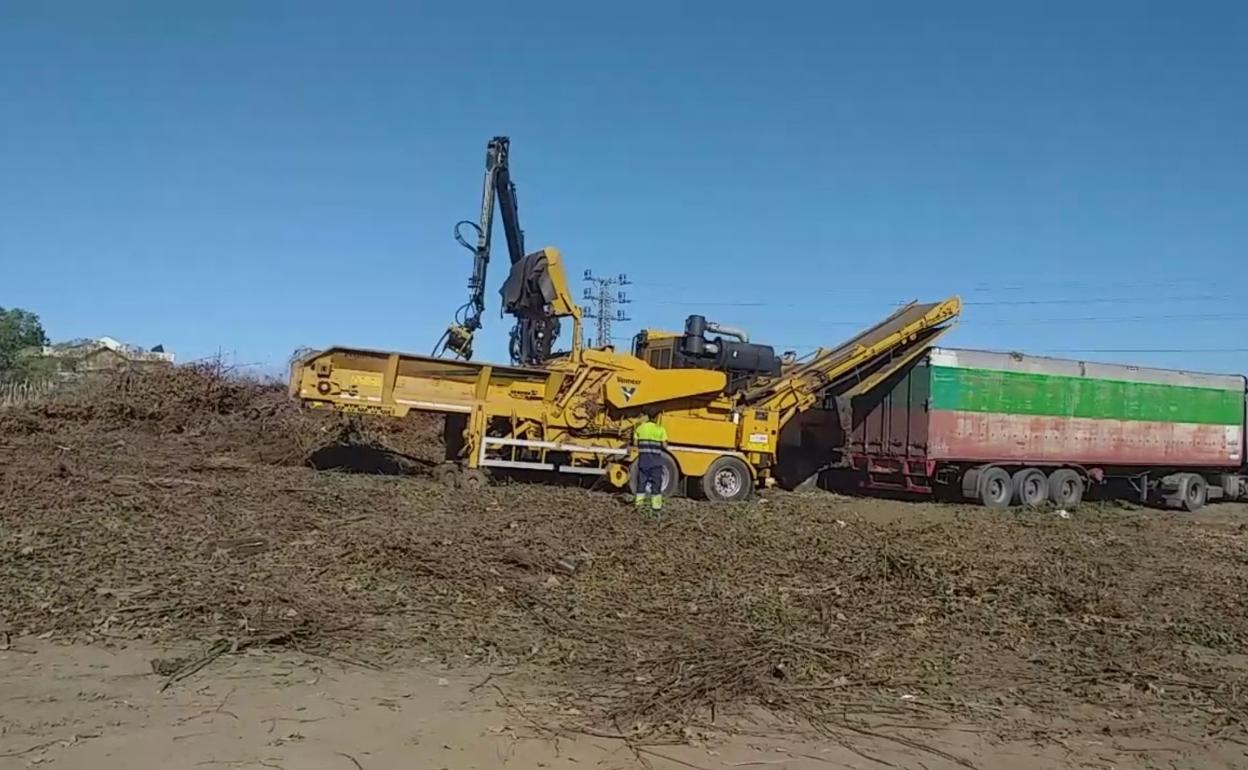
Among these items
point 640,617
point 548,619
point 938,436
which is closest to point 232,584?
point 548,619

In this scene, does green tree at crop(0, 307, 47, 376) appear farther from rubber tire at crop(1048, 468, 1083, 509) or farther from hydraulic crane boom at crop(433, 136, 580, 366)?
rubber tire at crop(1048, 468, 1083, 509)

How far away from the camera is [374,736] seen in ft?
16.8

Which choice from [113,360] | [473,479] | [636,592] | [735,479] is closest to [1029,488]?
[735,479]

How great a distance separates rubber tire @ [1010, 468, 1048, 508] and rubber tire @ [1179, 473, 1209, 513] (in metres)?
4.23

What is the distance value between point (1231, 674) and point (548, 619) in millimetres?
4555

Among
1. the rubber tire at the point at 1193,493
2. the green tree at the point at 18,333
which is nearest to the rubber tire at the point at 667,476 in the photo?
the rubber tire at the point at 1193,493

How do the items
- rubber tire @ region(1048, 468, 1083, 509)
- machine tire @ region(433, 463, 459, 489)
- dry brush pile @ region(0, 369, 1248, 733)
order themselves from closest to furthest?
dry brush pile @ region(0, 369, 1248, 733) < machine tire @ region(433, 463, 459, 489) < rubber tire @ region(1048, 468, 1083, 509)

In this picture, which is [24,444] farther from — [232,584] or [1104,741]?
[1104,741]

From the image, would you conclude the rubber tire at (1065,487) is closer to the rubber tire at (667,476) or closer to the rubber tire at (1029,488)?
the rubber tire at (1029,488)

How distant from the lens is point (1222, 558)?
12.9 m

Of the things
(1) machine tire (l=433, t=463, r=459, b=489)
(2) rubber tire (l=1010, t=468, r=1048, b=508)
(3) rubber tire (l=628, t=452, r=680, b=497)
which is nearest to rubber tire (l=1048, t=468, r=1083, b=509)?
(2) rubber tire (l=1010, t=468, r=1048, b=508)

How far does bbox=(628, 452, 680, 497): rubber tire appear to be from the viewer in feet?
51.6

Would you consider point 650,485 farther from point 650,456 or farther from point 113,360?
point 113,360

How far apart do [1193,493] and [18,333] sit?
122 feet
